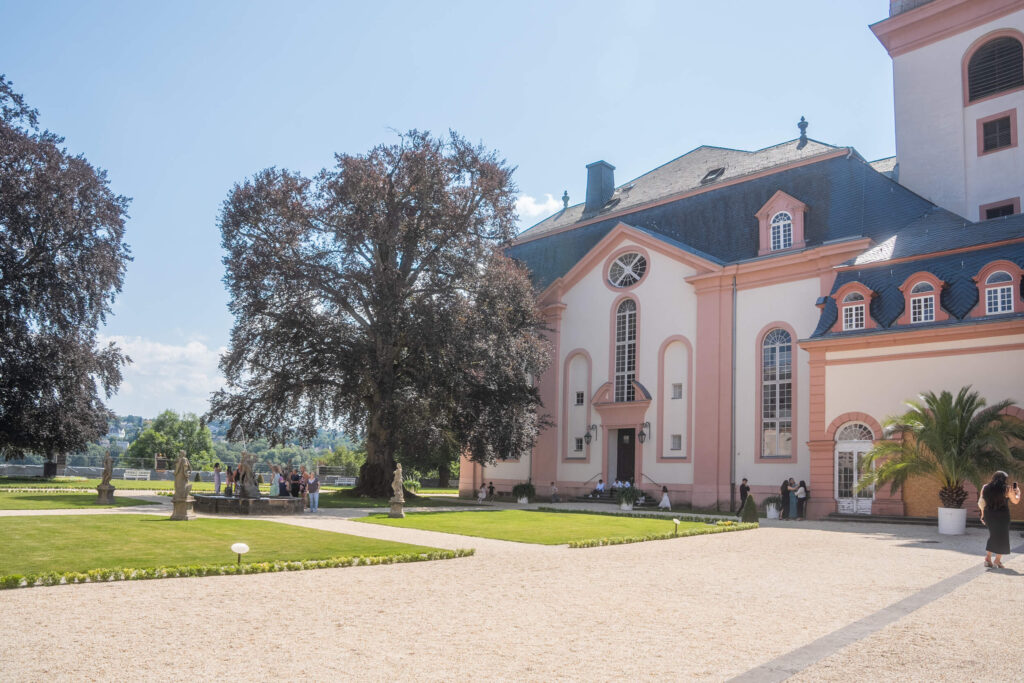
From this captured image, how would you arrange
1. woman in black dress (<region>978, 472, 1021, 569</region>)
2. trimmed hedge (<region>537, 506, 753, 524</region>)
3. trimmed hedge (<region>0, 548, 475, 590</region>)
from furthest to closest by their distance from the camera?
trimmed hedge (<region>537, 506, 753, 524</region>)
woman in black dress (<region>978, 472, 1021, 569</region>)
trimmed hedge (<region>0, 548, 475, 590</region>)

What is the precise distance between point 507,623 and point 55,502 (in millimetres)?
19772

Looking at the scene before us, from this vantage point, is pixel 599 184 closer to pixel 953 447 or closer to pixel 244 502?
pixel 953 447

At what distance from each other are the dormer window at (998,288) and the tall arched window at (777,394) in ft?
24.6

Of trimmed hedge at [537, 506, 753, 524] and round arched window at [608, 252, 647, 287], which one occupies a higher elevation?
round arched window at [608, 252, 647, 287]

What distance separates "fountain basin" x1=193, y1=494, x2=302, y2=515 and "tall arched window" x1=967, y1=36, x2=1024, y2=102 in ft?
97.3

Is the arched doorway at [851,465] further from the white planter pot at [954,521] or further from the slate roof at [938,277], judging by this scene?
the white planter pot at [954,521]

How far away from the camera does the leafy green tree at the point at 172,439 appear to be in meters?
98.1

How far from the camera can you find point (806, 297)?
102 ft

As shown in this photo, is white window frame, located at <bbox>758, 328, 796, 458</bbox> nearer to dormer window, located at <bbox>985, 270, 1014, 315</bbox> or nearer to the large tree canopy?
dormer window, located at <bbox>985, 270, 1014, 315</bbox>

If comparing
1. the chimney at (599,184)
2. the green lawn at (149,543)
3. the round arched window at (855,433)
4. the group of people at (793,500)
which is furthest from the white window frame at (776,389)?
the green lawn at (149,543)

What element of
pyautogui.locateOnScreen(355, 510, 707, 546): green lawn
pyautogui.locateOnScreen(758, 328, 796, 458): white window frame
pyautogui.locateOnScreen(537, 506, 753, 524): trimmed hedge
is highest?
pyautogui.locateOnScreen(758, 328, 796, 458): white window frame

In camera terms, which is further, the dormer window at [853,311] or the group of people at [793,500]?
the dormer window at [853,311]

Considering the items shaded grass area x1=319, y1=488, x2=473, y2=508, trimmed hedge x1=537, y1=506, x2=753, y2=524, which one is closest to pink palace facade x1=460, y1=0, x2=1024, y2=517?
trimmed hedge x1=537, y1=506, x2=753, y2=524

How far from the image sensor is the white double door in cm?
2623
